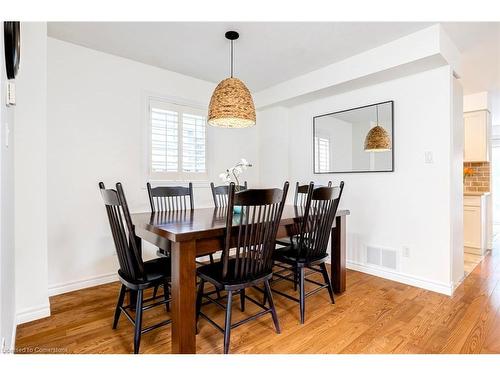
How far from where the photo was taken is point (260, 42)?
264cm

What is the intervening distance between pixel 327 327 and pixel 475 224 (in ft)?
10.8

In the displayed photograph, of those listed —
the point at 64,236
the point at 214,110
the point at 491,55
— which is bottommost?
the point at 64,236

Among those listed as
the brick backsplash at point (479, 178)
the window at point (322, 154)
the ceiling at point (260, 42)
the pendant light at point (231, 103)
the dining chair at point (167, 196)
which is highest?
the ceiling at point (260, 42)

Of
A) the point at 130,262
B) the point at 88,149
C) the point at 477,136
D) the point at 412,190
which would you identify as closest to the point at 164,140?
the point at 88,149

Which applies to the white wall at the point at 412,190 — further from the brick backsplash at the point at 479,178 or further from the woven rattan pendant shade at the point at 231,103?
the brick backsplash at the point at 479,178

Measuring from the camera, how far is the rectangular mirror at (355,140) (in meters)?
2.98

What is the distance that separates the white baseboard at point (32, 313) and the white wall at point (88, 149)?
517 millimetres

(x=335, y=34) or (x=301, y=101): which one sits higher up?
(x=335, y=34)

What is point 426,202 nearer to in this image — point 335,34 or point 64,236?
point 335,34

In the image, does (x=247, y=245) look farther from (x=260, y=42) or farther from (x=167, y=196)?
(x=260, y=42)

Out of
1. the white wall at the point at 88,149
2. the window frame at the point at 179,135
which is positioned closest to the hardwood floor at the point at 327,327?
the white wall at the point at 88,149

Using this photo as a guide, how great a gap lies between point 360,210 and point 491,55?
82.6 inches
